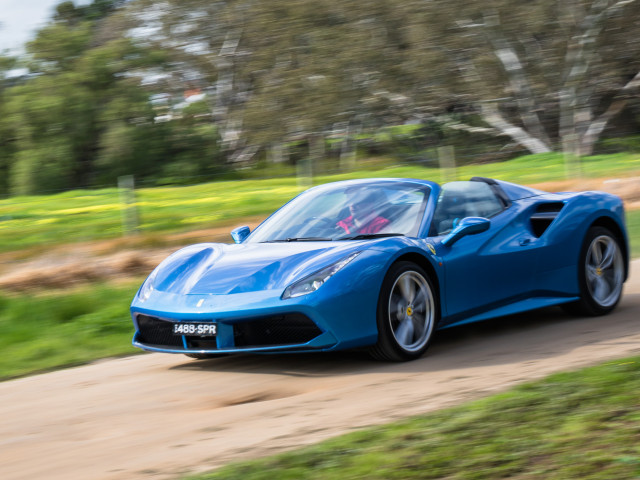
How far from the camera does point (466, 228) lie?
6.28 m

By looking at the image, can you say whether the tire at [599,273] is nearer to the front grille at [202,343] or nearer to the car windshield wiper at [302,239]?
the car windshield wiper at [302,239]

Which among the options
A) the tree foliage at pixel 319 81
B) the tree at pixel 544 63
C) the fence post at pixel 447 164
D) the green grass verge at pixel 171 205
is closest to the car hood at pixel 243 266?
the green grass verge at pixel 171 205

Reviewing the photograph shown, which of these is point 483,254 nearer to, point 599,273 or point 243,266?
point 599,273

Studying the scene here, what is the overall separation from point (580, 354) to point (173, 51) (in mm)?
35990

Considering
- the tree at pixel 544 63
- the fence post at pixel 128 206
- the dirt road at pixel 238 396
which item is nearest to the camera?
the dirt road at pixel 238 396

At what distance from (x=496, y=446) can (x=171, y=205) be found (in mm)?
14461

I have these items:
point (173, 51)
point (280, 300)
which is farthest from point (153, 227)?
point (173, 51)

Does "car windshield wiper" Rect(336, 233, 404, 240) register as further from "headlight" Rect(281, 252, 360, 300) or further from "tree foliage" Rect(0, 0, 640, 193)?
"tree foliage" Rect(0, 0, 640, 193)

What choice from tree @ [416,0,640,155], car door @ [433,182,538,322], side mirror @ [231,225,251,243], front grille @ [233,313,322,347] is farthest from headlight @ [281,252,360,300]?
tree @ [416,0,640,155]

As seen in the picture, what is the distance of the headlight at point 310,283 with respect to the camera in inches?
217

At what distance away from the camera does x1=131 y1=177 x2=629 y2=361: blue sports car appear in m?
5.54

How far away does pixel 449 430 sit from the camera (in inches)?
154

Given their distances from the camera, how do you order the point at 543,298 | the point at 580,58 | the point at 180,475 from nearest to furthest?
the point at 180,475
the point at 543,298
the point at 580,58

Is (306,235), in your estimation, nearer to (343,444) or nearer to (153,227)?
(343,444)
